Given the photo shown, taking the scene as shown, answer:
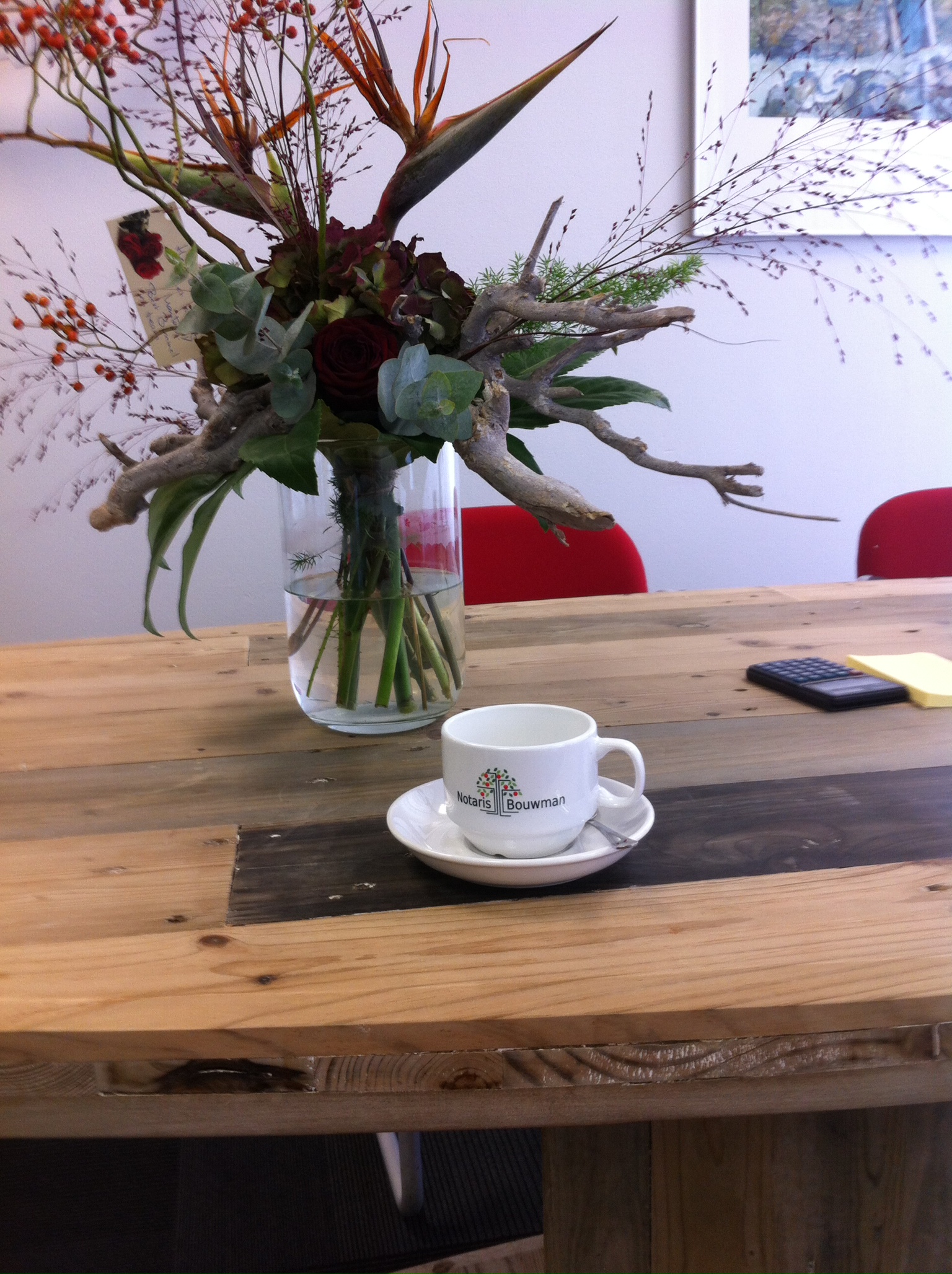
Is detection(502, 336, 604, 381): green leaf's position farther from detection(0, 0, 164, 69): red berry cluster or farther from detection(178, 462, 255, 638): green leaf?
detection(0, 0, 164, 69): red berry cluster

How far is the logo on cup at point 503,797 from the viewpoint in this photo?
574 mm

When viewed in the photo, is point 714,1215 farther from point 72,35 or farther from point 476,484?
point 476,484

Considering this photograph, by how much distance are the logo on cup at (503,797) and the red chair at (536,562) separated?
104cm

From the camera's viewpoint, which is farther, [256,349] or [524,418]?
[524,418]

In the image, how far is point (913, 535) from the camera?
1.77 m

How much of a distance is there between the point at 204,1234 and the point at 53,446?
1529mm

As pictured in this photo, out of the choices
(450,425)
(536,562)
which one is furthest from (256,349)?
(536,562)

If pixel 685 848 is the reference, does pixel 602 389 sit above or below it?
above

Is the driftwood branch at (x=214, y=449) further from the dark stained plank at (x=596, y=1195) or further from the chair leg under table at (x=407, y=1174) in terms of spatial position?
the chair leg under table at (x=407, y=1174)

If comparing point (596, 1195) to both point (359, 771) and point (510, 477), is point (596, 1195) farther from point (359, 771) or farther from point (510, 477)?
point (510, 477)

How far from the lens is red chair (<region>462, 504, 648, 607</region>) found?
162 centimetres

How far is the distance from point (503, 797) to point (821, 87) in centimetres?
227

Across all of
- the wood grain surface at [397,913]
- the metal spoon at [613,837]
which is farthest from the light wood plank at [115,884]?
the metal spoon at [613,837]

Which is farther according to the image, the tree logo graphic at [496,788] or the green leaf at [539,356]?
the green leaf at [539,356]
